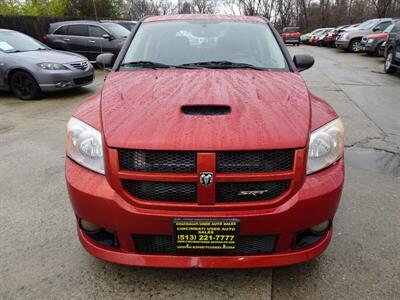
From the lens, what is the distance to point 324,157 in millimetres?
2121

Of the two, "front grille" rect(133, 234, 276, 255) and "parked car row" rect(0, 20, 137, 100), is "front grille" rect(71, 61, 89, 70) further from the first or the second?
"front grille" rect(133, 234, 276, 255)

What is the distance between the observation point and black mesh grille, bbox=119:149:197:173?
1915 mm

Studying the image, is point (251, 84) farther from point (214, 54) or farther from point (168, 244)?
point (168, 244)

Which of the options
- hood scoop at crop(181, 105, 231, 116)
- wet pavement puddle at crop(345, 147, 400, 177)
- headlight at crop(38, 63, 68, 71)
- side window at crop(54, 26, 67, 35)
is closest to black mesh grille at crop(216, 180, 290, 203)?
hood scoop at crop(181, 105, 231, 116)

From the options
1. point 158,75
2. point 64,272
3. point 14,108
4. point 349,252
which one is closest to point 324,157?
point 349,252

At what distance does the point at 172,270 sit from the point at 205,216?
0.67 meters

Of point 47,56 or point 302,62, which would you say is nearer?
point 302,62

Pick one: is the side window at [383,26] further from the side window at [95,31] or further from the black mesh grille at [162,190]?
the black mesh grille at [162,190]

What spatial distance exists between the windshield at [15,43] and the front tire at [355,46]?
1756 centimetres

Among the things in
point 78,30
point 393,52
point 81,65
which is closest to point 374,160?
point 81,65

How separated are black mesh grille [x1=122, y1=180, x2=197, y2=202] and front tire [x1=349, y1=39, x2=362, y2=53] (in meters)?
21.6

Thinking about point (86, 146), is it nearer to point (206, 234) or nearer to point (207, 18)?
point (206, 234)

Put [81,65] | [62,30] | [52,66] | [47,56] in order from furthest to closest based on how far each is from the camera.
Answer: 1. [62,30]
2. [81,65]
3. [47,56]
4. [52,66]

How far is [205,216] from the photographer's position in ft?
6.37
